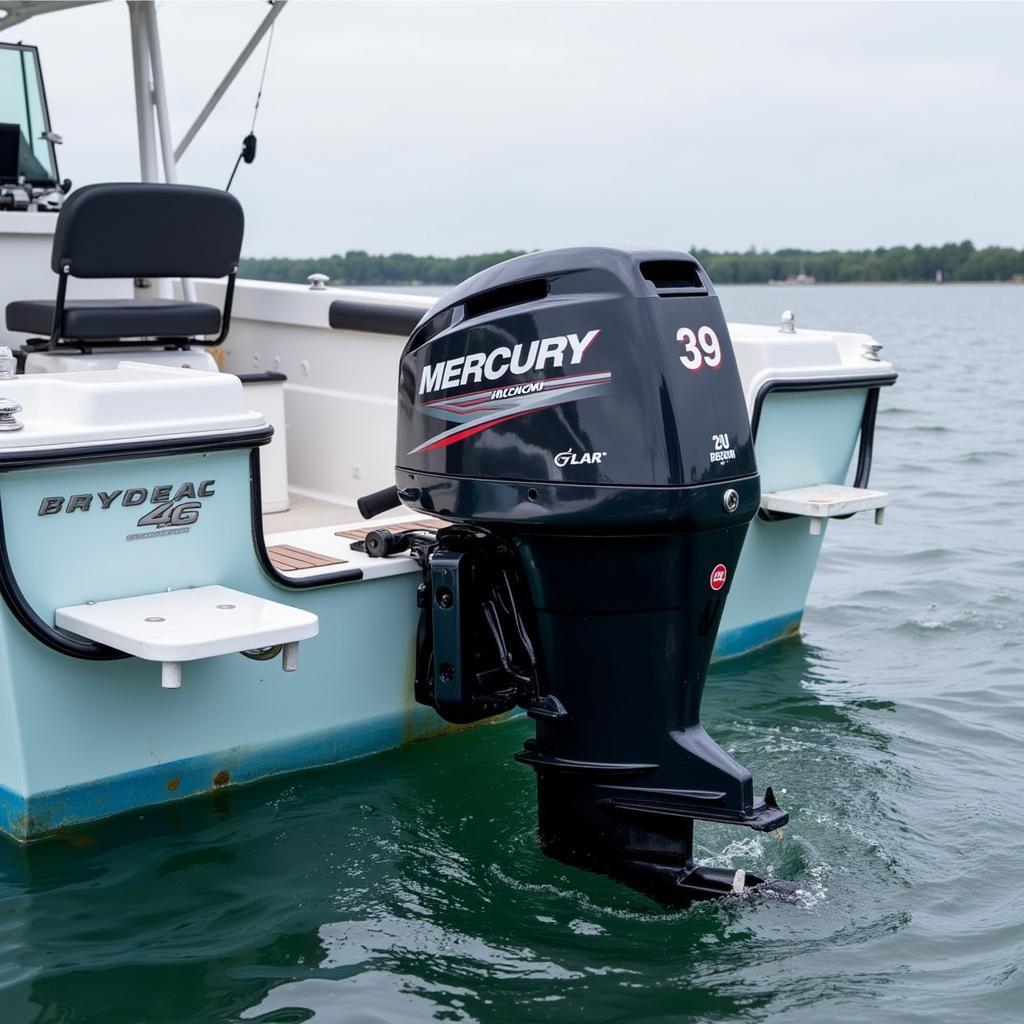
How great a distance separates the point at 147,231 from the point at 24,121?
1.33 m

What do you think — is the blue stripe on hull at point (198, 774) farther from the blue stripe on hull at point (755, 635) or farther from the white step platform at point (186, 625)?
the blue stripe on hull at point (755, 635)

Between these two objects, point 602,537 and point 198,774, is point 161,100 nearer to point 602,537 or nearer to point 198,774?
point 198,774

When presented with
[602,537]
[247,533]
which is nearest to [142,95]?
[247,533]

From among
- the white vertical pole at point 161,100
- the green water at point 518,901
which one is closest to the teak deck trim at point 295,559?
the green water at point 518,901

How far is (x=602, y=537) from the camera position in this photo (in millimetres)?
2879

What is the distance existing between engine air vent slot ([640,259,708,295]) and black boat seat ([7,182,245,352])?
192cm

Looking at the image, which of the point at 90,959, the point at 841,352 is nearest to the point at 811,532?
the point at 841,352

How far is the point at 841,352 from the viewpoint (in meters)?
4.99

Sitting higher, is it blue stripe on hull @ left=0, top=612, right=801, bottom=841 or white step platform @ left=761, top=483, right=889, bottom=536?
white step platform @ left=761, top=483, right=889, bottom=536

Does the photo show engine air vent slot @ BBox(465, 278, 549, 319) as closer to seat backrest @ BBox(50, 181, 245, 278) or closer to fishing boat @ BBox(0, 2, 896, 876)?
fishing boat @ BBox(0, 2, 896, 876)

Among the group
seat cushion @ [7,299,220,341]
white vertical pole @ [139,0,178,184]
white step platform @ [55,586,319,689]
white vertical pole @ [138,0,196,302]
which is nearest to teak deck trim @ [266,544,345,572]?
white step platform @ [55,586,319,689]

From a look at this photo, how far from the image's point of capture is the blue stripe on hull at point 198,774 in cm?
329

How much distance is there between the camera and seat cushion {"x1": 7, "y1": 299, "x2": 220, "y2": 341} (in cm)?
447

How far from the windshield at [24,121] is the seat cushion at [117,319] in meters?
0.75
